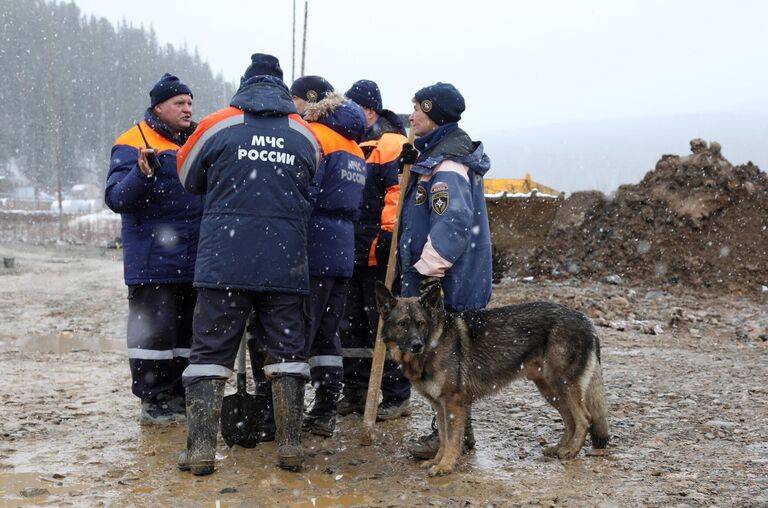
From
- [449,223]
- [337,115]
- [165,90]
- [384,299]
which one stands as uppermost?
[165,90]

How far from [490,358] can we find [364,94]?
93.3 inches

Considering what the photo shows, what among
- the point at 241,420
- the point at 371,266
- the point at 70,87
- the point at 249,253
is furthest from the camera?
the point at 70,87

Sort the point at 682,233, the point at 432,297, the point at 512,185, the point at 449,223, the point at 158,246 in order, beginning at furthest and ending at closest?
the point at 512,185
the point at 682,233
the point at 158,246
the point at 449,223
the point at 432,297

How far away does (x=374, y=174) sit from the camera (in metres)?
5.60

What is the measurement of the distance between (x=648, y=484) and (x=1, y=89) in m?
A: 109

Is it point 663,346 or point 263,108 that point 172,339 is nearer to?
point 263,108

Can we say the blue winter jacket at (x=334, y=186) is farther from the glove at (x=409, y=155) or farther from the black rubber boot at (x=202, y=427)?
the black rubber boot at (x=202, y=427)

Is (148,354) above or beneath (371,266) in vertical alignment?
beneath

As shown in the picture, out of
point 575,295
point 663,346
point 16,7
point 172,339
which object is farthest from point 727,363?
point 16,7

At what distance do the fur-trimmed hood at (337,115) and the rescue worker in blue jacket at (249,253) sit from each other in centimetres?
51

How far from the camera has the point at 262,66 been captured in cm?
450

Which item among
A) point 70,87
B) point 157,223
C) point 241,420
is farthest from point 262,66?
point 70,87

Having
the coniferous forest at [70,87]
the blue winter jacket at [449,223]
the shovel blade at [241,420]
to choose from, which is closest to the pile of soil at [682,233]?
the blue winter jacket at [449,223]

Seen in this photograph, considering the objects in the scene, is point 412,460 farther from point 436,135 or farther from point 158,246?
point 158,246
